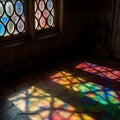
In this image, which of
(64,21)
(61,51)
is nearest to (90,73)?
(61,51)

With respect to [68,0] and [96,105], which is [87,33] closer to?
[68,0]

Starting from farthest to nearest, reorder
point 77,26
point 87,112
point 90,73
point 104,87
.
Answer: point 77,26 < point 90,73 < point 104,87 < point 87,112

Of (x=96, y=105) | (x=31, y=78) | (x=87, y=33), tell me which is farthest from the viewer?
(x=87, y=33)

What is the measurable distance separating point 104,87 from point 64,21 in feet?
5.20

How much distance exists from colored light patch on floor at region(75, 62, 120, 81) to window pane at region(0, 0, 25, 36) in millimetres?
1188

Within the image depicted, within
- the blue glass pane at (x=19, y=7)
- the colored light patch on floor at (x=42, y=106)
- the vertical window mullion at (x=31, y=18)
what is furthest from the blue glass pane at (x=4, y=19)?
the colored light patch on floor at (x=42, y=106)

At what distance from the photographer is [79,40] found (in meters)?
4.41

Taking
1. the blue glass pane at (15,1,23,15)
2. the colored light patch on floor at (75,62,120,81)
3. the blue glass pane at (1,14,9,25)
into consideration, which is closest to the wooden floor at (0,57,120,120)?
the colored light patch on floor at (75,62,120,81)

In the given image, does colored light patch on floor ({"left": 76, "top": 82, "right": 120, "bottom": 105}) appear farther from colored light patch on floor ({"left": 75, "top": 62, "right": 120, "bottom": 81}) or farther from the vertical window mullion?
the vertical window mullion

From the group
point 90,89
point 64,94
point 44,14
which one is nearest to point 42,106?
point 64,94

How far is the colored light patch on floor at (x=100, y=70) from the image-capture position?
323 centimetres

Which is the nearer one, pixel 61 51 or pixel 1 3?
pixel 1 3

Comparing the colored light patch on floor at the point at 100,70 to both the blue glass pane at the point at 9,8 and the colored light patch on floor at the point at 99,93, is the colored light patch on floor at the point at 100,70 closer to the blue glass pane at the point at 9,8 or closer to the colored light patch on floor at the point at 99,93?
the colored light patch on floor at the point at 99,93

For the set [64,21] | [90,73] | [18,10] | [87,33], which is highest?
[18,10]
